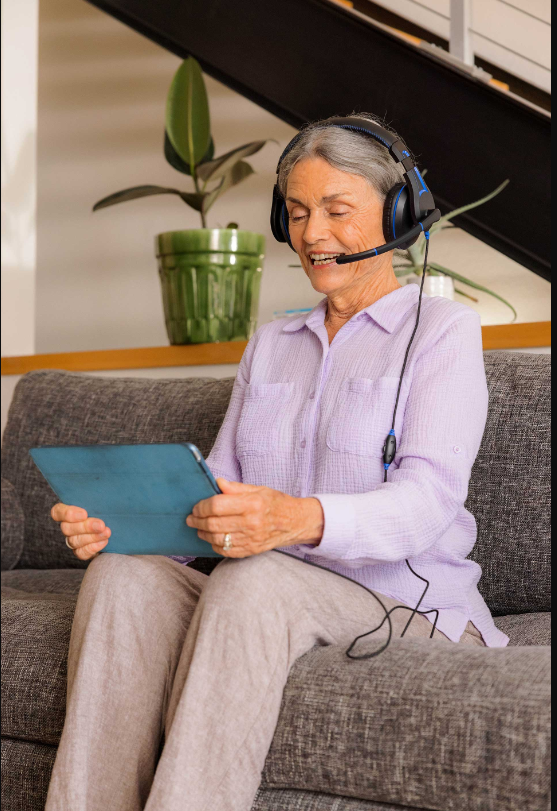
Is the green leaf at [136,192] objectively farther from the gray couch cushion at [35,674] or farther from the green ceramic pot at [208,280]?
the gray couch cushion at [35,674]

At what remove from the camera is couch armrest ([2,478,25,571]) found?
1.88 metres

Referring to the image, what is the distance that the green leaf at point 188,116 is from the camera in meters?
2.36

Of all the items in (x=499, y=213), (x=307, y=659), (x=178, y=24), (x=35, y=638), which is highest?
(x=178, y=24)

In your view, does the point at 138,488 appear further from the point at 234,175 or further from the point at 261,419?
the point at 234,175

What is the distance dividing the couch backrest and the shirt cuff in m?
0.47

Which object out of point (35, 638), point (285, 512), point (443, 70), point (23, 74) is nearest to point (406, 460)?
point (285, 512)

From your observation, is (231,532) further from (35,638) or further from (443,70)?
(443,70)

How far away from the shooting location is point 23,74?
Result: 2602mm

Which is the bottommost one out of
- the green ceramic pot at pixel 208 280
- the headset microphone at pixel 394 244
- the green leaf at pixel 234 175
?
the green ceramic pot at pixel 208 280

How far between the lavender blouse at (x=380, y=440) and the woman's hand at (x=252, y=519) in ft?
0.09

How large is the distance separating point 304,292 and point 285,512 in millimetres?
1989

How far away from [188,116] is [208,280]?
0.46m

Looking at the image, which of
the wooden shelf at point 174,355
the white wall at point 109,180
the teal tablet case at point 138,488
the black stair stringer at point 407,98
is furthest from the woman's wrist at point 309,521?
the white wall at point 109,180

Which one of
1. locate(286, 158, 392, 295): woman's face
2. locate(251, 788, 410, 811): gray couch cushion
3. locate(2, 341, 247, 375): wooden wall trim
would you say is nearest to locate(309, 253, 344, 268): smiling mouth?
locate(286, 158, 392, 295): woman's face
